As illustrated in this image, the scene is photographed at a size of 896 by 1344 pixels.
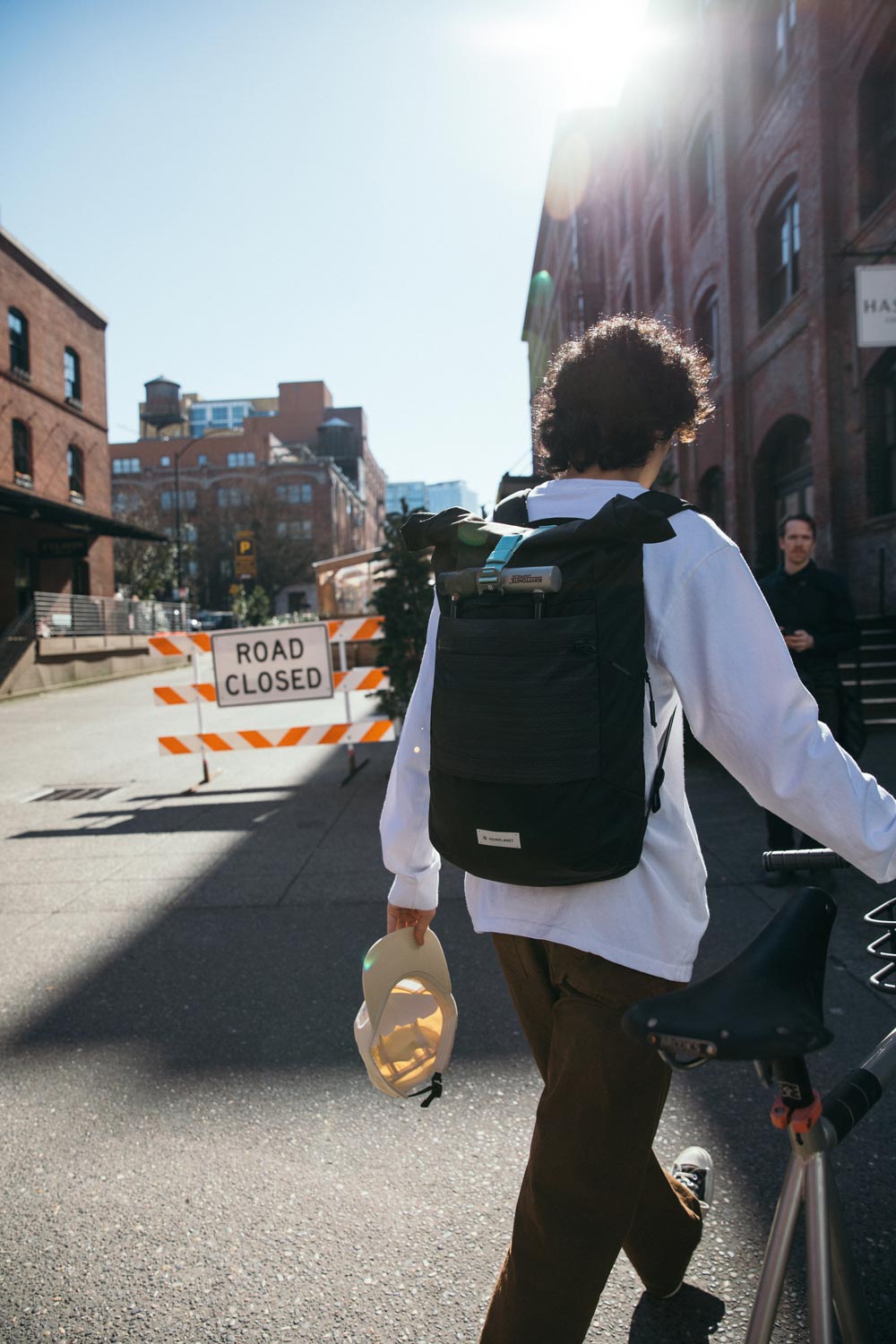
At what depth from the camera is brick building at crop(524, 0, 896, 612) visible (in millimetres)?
13148

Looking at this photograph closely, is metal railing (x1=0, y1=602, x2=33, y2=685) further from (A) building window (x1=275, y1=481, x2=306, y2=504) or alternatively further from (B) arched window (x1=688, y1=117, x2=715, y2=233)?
(A) building window (x1=275, y1=481, x2=306, y2=504)

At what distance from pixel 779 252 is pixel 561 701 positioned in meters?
18.2

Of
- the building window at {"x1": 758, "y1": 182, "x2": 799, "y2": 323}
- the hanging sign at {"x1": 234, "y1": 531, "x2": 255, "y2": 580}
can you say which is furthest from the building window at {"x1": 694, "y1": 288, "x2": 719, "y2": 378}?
the hanging sign at {"x1": 234, "y1": 531, "x2": 255, "y2": 580}

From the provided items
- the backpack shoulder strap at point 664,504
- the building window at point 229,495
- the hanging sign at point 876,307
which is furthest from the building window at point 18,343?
the building window at point 229,495

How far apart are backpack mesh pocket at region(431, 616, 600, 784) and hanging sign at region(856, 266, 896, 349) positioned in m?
8.85

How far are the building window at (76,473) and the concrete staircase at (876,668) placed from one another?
28.3 metres

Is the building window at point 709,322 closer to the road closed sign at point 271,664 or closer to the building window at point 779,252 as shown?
the building window at point 779,252

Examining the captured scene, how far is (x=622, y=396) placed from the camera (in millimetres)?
1802

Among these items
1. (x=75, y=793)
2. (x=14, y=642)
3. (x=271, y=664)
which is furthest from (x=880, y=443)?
(x=14, y=642)

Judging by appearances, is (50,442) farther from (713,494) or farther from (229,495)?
(229,495)

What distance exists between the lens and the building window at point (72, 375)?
32406mm

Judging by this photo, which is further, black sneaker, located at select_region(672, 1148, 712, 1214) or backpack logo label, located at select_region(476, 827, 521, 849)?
black sneaker, located at select_region(672, 1148, 712, 1214)

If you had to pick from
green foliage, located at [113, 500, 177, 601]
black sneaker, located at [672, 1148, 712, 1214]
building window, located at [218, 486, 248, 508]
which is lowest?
black sneaker, located at [672, 1148, 712, 1214]

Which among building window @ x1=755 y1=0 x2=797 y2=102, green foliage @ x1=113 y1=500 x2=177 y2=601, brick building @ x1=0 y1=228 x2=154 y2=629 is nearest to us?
building window @ x1=755 y1=0 x2=797 y2=102
